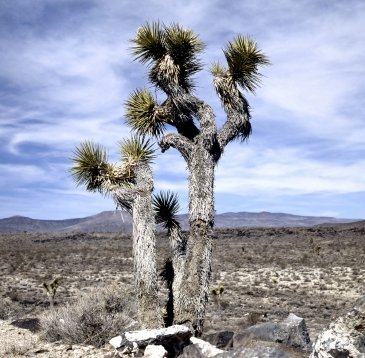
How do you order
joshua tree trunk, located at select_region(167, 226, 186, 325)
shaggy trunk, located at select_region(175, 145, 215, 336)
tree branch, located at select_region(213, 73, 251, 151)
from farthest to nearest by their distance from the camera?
tree branch, located at select_region(213, 73, 251, 151)
joshua tree trunk, located at select_region(167, 226, 186, 325)
shaggy trunk, located at select_region(175, 145, 215, 336)

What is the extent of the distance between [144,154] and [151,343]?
13.9 feet

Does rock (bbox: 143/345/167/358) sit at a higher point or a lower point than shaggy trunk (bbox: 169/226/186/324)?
lower

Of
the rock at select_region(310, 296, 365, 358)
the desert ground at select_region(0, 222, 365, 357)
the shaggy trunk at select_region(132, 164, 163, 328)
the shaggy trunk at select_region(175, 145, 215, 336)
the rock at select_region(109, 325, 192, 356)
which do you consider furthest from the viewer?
the desert ground at select_region(0, 222, 365, 357)

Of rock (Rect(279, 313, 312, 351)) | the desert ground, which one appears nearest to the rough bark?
the desert ground

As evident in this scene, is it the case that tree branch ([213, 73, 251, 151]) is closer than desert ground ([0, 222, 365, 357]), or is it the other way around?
tree branch ([213, 73, 251, 151])

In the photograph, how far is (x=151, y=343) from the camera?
7.50 metres

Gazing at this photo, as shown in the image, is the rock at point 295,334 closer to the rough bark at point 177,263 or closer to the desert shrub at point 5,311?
the rough bark at point 177,263

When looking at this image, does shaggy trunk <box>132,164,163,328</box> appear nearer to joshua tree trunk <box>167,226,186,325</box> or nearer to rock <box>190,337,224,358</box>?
joshua tree trunk <box>167,226,186,325</box>

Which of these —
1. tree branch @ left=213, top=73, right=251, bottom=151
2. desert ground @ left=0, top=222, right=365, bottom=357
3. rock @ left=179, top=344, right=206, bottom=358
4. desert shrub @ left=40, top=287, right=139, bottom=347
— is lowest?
desert ground @ left=0, top=222, right=365, bottom=357

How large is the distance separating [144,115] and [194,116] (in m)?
1.17

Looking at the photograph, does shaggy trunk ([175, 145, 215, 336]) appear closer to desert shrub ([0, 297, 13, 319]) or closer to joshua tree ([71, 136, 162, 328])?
joshua tree ([71, 136, 162, 328])

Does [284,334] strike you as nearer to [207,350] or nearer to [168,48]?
[207,350]

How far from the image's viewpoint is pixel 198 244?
30.9 feet

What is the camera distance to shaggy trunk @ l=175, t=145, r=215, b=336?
907cm
